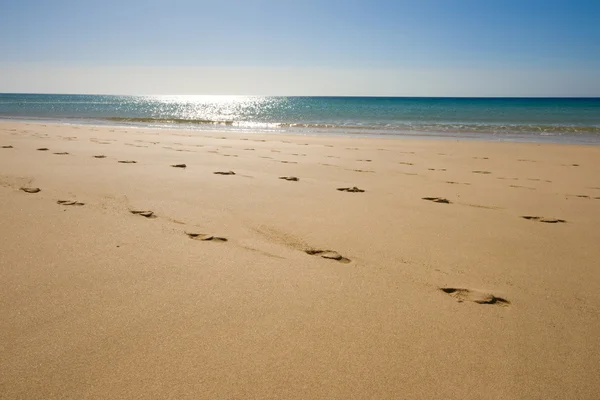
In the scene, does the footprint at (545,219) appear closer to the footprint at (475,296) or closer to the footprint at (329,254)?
the footprint at (475,296)

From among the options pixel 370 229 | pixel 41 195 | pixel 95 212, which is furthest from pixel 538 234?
pixel 41 195

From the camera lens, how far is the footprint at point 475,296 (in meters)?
1.89

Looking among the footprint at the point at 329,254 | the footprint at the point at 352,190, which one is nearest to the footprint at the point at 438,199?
the footprint at the point at 352,190

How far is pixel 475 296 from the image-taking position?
1935mm

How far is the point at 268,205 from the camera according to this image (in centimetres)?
343

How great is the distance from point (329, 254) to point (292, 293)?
54 cm

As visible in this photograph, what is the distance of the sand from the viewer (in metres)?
1.35

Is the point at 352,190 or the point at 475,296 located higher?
the point at 352,190

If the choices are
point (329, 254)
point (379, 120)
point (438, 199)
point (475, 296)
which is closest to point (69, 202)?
point (329, 254)

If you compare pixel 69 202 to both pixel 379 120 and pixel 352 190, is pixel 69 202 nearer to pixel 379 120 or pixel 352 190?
Result: pixel 352 190

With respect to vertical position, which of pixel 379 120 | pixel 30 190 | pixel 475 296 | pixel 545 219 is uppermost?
pixel 379 120

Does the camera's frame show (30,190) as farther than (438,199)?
No

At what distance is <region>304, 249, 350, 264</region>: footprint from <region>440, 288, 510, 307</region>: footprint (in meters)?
0.57

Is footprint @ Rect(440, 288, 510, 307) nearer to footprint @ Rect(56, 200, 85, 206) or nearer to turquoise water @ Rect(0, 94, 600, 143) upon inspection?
footprint @ Rect(56, 200, 85, 206)
